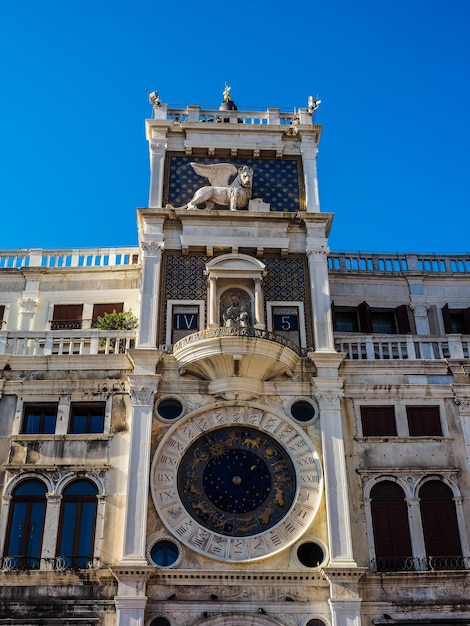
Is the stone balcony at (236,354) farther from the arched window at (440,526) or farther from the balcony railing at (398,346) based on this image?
the arched window at (440,526)

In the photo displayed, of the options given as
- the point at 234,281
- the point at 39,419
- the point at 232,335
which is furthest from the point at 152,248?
the point at 39,419

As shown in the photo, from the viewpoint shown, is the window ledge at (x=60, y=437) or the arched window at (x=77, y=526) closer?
the arched window at (x=77, y=526)

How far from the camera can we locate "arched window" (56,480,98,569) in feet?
69.7

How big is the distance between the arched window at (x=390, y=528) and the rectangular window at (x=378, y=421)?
1.54 meters

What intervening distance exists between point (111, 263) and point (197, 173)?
4569mm

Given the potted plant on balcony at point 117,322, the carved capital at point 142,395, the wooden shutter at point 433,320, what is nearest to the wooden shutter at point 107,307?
the potted plant on balcony at point 117,322

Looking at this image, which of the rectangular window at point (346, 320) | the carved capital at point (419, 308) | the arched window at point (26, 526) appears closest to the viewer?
the arched window at point (26, 526)

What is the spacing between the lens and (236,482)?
73.6ft

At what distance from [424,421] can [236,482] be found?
610 centimetres

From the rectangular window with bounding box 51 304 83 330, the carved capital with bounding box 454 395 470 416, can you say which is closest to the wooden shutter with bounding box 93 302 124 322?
the rectangular window with bounding box 51 304 83 330

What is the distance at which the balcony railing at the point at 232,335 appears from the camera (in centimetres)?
2334

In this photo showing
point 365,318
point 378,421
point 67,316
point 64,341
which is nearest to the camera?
point 378,421

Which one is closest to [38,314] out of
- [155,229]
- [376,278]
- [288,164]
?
[155,229]

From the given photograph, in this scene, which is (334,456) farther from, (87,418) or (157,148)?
(157,148)
